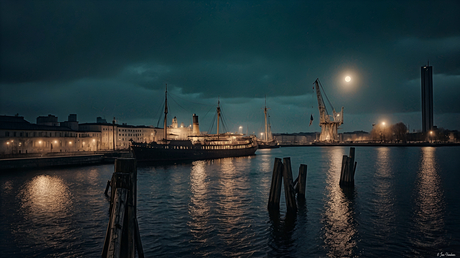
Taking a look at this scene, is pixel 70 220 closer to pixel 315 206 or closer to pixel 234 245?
pixel 234 245

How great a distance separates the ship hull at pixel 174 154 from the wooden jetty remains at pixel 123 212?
55558mm

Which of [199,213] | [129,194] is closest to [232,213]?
[199,213]

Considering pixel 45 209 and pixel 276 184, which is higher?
pixel 276 184

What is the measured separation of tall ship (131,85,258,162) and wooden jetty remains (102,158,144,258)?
55.6 metres

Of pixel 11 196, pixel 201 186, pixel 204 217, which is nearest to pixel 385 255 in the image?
pixel 204 217

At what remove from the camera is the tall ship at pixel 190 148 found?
61.0m

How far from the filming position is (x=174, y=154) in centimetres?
6488

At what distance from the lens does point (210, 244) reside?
41.6 feet

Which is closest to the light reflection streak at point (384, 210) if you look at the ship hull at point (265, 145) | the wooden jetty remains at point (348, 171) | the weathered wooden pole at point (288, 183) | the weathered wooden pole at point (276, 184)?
the wooden jetty remains at point (348, 171)

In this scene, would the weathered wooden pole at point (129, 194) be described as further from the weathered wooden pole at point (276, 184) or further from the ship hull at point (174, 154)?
the ship hull at point (174, 154)

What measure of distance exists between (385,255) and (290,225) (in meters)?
4.86

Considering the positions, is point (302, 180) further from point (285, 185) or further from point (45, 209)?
point (45, 209)

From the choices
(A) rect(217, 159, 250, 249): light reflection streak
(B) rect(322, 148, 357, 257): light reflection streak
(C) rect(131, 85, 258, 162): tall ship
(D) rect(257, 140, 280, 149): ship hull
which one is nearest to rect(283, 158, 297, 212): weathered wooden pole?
(B) rect(322, 148, 357, 257): light reflection streak

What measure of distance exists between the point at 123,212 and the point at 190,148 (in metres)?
62.0
